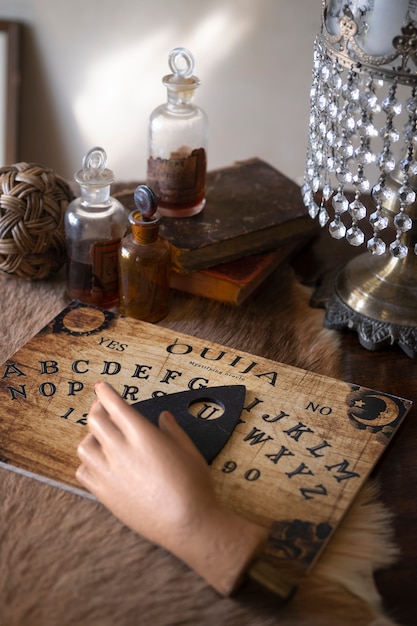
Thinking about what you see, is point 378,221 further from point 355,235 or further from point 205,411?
point 205,411

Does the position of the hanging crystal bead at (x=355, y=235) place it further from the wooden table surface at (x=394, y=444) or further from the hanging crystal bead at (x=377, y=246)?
the wooden table surface at (x=394, y=444)

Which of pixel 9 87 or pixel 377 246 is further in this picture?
pixel 9 87

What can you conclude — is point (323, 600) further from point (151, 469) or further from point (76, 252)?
point (76, 252)

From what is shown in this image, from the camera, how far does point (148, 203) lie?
88 cm

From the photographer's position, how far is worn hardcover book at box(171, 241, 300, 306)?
99cm

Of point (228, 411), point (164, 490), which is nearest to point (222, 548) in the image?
point (164, 490)

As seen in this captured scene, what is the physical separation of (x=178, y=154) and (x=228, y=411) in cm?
37

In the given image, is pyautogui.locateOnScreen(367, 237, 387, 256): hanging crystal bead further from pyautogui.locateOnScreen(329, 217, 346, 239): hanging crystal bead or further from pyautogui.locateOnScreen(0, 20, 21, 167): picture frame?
pyautogui.locateOnScreen(0, 20, 21, 167): picture frame

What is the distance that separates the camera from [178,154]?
102 cm

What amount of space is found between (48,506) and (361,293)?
0.44 m

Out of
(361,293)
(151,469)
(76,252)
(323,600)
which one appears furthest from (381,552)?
(76,252)

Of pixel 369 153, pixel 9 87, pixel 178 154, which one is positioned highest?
pixel 369 153

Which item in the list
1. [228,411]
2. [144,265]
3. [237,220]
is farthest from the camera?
[237,220]

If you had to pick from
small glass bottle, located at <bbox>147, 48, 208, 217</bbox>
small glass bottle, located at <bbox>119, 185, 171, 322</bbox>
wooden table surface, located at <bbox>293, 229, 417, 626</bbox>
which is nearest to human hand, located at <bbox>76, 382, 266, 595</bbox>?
wooden table surface, located at <bbox>293, 229, 417, 626</bbox>
